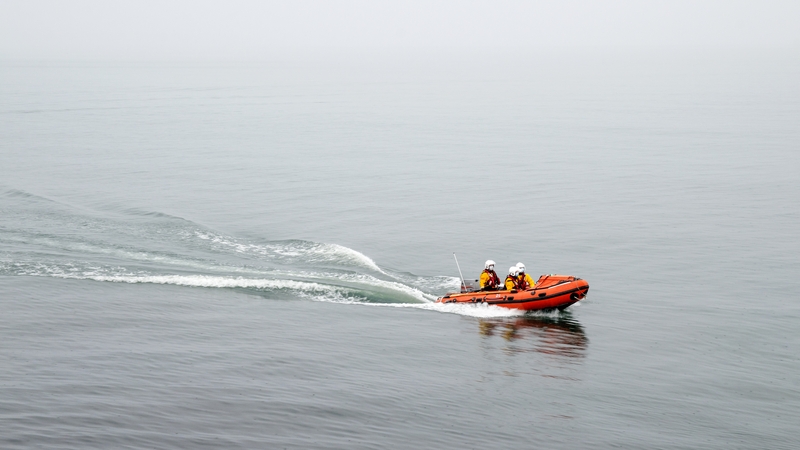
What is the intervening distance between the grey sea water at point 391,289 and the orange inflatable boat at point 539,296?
1.55 feet

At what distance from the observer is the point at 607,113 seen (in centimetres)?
9194

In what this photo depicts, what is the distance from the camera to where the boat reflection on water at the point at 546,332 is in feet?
88.4

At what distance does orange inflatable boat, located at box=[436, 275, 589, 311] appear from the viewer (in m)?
29.8

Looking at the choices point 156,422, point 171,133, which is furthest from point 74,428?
point 171,133

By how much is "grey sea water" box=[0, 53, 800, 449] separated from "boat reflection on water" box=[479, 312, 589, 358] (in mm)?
141

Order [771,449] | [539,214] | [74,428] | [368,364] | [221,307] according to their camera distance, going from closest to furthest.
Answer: [74,428]
[771,449]
[368,364]
[221,307]
[539,214]

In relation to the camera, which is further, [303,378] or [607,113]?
[607,113]

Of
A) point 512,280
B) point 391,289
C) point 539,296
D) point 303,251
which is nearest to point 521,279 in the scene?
point 512,280

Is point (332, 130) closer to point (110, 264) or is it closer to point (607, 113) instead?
point (607, 113)

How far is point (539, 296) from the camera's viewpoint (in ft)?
98.6

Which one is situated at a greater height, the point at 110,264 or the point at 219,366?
the point at 110,264

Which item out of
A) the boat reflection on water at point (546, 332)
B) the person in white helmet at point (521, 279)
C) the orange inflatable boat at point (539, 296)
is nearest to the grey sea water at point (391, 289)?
the boat reflection on water at point (546, 332)

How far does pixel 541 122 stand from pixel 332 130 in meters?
21.0

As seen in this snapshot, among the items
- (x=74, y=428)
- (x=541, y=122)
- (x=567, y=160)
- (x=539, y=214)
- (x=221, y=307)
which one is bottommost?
(x=74, y=428)
